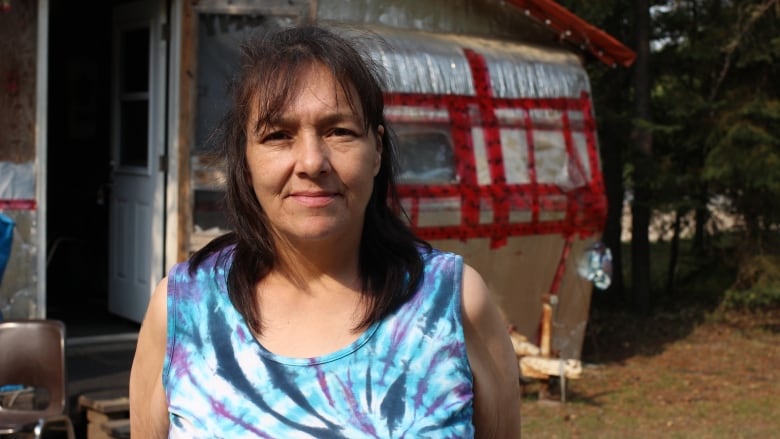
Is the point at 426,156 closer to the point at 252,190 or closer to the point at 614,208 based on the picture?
the point at 614,208

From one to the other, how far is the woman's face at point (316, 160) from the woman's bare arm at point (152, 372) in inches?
10.8

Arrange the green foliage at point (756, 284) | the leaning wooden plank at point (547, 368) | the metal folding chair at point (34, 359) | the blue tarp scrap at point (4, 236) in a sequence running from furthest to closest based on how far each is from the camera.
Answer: the green foliage at point (756, 284), the leaning wooden plank at point (547, 368), the blue tarp scrap at point (4, 236), the metal folding chair at point (34, 359)

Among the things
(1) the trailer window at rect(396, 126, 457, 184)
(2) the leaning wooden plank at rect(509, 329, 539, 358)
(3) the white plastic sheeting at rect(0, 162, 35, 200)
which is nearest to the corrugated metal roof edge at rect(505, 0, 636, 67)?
(1) the trailer window at rect(396, 126, 457, 184)

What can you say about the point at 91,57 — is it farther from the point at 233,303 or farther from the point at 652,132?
the point at 233,303

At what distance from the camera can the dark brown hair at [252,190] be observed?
2020 mm

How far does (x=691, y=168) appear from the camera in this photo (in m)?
13.7

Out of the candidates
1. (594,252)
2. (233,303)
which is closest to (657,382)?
(594,252)

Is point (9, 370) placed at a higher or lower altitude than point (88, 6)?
lower

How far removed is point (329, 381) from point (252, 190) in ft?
1.34

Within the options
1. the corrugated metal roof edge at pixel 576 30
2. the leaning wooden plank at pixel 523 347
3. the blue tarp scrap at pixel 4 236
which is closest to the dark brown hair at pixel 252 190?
the blue tarp scrap at pixel 4 236

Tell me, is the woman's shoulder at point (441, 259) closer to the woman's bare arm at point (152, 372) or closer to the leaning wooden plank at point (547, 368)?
the woman's bare arm at point (152, 372)

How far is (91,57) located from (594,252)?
509 cm

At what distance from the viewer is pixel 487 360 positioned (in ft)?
6.75

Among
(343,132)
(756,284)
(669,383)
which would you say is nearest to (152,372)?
(343,132)
